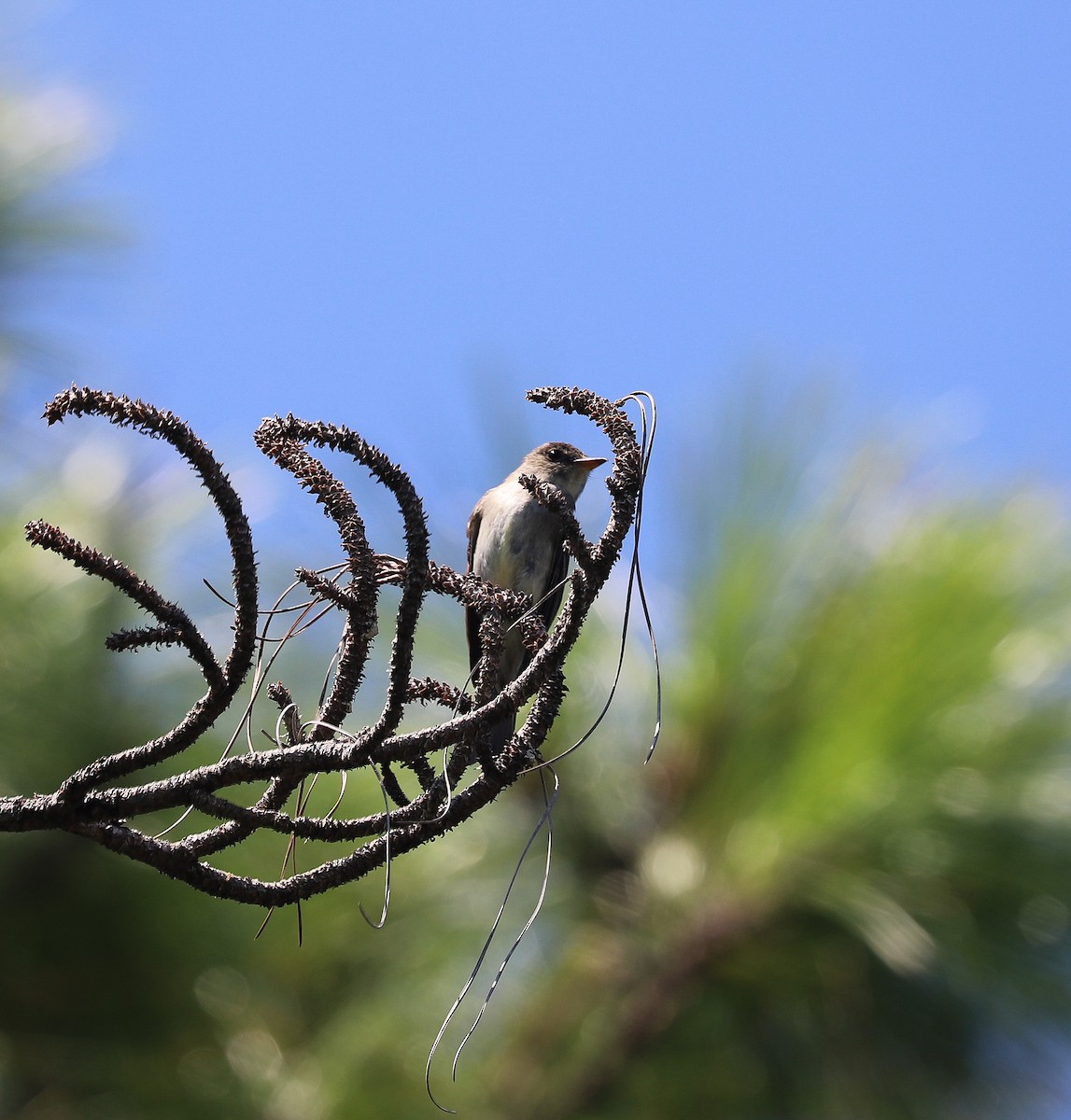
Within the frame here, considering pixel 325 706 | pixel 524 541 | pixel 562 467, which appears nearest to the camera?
pixel 325 706

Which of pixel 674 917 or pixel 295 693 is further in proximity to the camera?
pixel 295 693

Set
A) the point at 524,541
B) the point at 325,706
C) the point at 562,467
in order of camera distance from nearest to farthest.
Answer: the point at 325,706
the point at 524,541
the point at 562,467

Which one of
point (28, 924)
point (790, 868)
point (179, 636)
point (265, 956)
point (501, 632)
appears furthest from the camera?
point (265, 956)

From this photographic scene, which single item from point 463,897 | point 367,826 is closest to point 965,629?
point 463,897

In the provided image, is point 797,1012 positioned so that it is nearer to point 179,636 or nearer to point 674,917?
point 674,917

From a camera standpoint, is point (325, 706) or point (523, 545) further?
point (523, 545)

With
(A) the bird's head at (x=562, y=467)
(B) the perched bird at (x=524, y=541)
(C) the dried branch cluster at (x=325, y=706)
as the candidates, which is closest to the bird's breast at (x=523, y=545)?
(B) the perched bird at (x=524, y=541)

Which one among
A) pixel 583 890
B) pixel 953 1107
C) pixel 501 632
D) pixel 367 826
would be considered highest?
pixel 501 632

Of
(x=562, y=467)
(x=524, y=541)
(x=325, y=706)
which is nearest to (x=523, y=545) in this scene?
(x=524, y=541)

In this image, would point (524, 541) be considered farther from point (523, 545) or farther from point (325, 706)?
point (325, 706)
